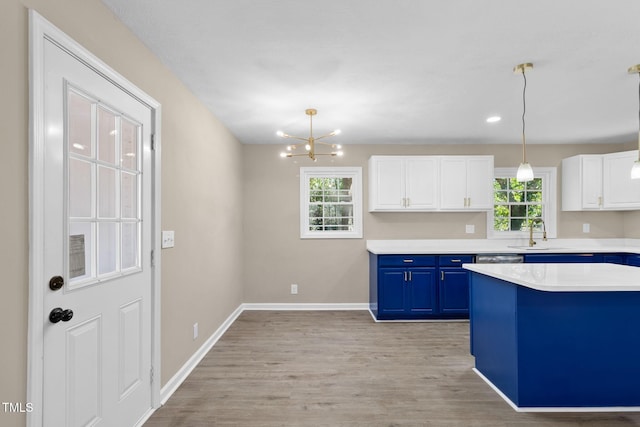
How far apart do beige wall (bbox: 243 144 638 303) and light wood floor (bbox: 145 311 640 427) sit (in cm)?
103

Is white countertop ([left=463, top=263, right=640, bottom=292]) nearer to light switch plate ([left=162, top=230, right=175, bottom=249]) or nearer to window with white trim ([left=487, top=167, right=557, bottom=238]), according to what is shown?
window with white trim ([left=487, top=167, right=557, bottom=238])

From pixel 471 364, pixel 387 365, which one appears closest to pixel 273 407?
pixel 387 365

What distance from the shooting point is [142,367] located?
7.12ft

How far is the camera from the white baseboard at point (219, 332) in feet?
8.34

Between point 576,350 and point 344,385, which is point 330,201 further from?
point 576,350

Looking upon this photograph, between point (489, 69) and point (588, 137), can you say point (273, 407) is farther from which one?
point (588, 137)

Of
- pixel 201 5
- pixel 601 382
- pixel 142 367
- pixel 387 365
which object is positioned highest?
pixel 201 5

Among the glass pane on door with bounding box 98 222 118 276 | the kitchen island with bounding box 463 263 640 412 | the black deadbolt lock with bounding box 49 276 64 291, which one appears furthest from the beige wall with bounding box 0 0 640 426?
the kitchen island with bounding box 463 263 640 412

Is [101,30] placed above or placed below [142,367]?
above

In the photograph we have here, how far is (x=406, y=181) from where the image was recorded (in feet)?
15.6

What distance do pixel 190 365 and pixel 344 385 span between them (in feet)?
4.52

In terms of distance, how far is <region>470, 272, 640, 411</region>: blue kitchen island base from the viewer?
2254mm

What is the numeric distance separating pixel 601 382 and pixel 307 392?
2.06m

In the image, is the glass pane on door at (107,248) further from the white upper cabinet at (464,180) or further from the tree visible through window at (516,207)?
the tree visible through window at (516,207)
